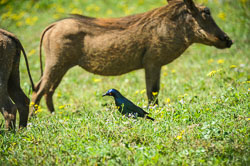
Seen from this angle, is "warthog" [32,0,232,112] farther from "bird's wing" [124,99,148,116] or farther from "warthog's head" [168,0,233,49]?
"bird's wing" [124,99,148,116]

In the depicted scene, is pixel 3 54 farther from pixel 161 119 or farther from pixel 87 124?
pixel 161 119

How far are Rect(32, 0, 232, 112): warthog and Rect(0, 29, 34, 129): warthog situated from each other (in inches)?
29.7

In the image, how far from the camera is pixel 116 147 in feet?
10.0

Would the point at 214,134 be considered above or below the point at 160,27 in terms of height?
below

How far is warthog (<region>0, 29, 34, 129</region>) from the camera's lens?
3842 mm

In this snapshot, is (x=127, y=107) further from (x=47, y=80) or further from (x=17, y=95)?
(x=47, y=80)

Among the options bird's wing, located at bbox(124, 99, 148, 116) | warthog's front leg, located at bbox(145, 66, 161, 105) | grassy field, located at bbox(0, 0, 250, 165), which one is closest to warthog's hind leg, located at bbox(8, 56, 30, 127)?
grassy field, located at bbox(0, 0, 250, 165)

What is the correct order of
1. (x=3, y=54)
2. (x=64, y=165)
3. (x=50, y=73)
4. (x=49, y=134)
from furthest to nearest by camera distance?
(x=50, y=73) < (x=3, y=54) < (x=49, y=134) < (x=64, y=165)

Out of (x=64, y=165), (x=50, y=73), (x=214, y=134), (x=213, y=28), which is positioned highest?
(x=213, y=28)

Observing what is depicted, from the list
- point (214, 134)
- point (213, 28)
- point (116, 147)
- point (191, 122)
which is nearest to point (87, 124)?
point (116, 147)

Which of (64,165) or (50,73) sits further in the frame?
(50,73)

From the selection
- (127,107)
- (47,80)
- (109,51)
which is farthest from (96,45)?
(127,107)

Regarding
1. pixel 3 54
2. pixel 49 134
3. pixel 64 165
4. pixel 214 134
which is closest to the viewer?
pixel 64 165

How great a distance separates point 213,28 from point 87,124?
2754mm
